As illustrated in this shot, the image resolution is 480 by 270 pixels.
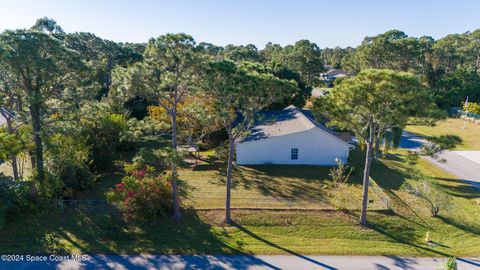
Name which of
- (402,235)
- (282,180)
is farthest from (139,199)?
(402,235)

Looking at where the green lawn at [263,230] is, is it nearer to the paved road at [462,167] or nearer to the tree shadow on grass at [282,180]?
the tree shadow on grass at [282,180]

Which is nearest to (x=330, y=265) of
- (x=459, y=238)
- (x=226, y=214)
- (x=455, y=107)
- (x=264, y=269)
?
(x=264, y=269)

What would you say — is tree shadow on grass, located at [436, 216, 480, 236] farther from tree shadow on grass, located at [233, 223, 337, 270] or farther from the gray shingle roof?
the gray shingle roof

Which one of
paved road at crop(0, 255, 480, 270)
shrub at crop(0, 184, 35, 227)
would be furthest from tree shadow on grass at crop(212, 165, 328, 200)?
shrub at crop(0, 184, 35, 227)

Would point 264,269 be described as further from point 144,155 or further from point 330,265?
point 144,155

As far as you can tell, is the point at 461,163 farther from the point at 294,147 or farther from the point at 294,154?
the point at 294,147
